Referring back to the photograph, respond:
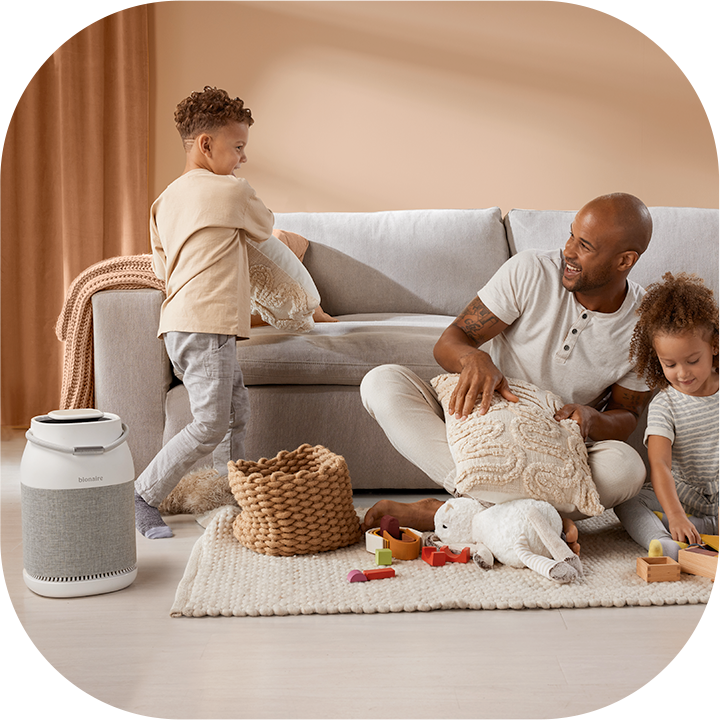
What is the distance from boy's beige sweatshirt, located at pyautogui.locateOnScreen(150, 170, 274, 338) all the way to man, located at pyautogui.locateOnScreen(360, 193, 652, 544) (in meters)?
0.36

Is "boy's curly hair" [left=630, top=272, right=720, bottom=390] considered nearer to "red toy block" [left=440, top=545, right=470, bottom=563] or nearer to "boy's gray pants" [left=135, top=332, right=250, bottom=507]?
"red toy block" [left=440, top=545, right=470, bottom=563]

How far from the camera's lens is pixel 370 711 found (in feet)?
2.78

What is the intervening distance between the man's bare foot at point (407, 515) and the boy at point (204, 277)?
39cm

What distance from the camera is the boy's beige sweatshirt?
1572 mm

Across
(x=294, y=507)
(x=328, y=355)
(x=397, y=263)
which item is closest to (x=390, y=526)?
(x=294, y=507)

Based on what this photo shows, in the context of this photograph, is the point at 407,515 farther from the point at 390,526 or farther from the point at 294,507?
the point at 294,507

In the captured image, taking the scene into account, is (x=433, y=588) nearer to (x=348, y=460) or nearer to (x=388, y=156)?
(x=348, y=460)

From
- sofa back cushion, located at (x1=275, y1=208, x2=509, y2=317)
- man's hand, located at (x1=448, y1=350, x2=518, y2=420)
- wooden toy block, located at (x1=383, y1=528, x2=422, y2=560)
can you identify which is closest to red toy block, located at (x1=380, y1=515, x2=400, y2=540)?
wooden toy block, located at (x1=383, y1=528, x2=422, y2=560)

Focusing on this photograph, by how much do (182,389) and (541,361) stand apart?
91 centimetres

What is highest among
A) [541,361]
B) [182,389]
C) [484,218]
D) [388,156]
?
[388,156]

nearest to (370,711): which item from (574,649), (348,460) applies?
(574,649)

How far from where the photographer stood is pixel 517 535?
1306 mm

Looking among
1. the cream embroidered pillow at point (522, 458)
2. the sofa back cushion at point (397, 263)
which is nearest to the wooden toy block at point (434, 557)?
the cream embroidered pillow at point (522, 458)

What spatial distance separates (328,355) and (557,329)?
0.62 metres
